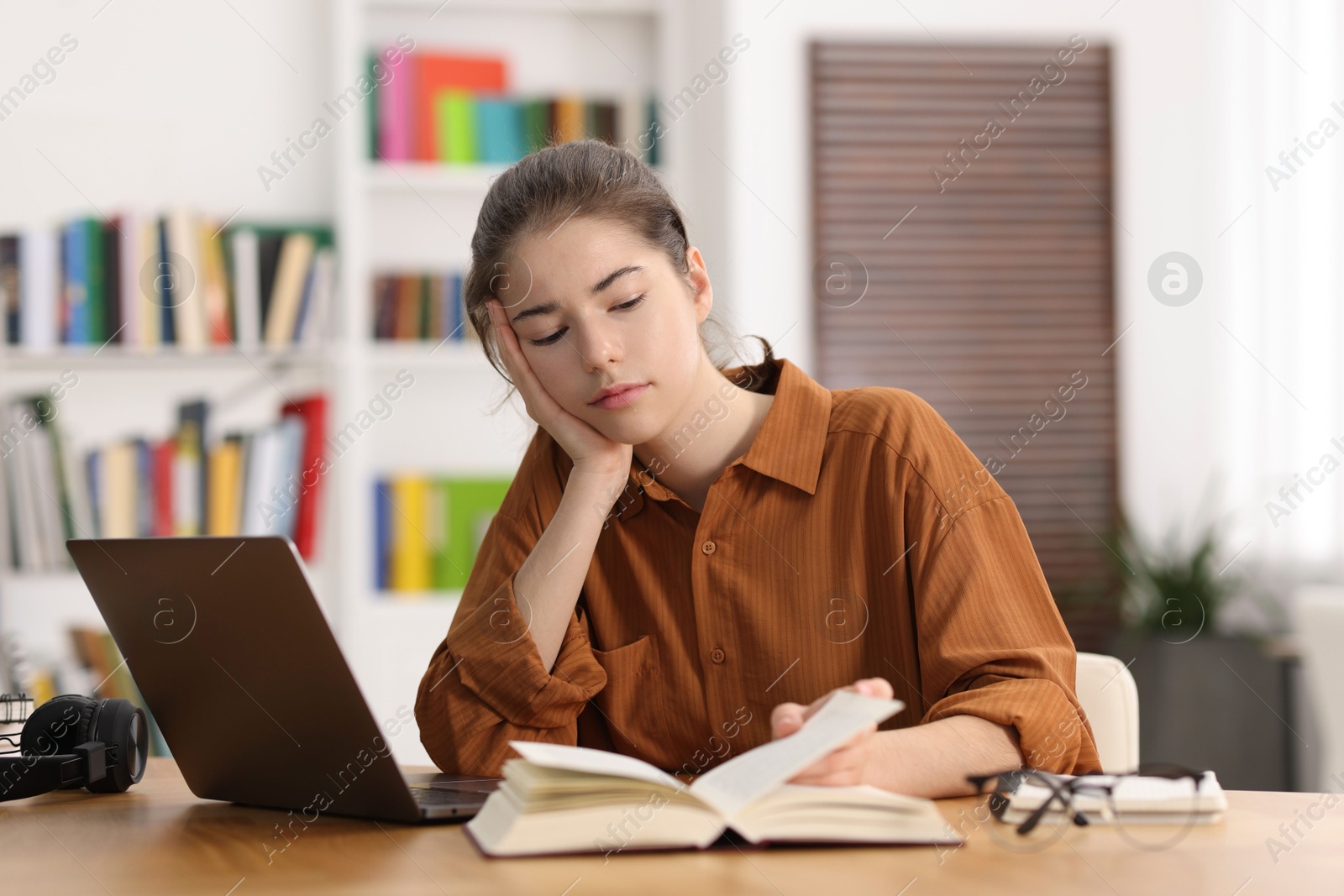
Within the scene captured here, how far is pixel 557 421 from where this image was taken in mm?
1428

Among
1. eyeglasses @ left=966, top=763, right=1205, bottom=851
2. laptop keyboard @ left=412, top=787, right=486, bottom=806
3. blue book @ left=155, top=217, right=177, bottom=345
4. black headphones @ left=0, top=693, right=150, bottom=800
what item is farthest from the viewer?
blue book @ left=155, top=217, right=177, bottom=345

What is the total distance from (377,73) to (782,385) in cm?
205

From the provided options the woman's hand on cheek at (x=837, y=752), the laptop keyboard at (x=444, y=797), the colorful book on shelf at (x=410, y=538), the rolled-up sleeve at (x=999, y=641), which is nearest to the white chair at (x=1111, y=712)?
the rolled-up sleeve at (x=999, y=641)

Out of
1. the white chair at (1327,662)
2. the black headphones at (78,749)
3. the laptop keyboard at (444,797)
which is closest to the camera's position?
the laptop keyboard at (444,797)

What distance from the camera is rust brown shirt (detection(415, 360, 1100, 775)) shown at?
1247 mm

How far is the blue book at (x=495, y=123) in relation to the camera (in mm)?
3115

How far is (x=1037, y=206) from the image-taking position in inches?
132

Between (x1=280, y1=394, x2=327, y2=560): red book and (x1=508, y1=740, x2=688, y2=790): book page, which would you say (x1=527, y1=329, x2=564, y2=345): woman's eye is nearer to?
(x1=508, y1=740, x2=688, y2=790): book page

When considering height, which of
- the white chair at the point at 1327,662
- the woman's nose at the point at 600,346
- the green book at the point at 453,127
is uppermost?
the green book at the point at 453,127

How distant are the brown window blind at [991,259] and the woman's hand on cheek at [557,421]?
1.96 meters

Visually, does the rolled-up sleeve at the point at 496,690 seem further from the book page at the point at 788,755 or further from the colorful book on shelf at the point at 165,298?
the colorful book on shelf at the point at 165,298

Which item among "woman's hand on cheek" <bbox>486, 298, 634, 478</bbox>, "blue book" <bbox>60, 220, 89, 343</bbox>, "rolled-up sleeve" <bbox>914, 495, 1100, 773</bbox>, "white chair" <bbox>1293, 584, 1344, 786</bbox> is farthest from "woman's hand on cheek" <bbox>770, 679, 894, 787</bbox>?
"blue book" <bbox>60, 220, 89, 343</bbox>

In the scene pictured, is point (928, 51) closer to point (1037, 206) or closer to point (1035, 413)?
point (1037, 206)

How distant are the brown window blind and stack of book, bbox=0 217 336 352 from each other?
1.38 metres
